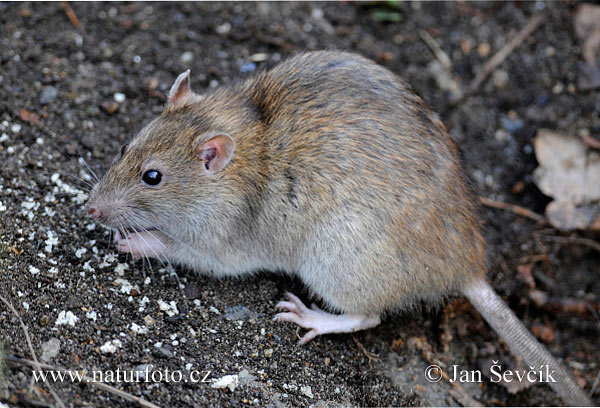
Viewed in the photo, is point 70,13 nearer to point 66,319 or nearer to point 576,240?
point 66,319

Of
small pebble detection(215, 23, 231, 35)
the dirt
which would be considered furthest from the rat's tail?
small pebble detection(215, 23, 231, 35)

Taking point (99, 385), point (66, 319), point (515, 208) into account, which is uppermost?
point (66, 319)

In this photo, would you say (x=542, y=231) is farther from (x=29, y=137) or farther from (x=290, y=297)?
(x=29, y=137)

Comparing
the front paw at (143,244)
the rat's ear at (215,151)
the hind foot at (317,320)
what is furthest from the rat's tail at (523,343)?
the front paw at (143,244)

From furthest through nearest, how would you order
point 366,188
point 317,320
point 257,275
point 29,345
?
point 257,275
point 317,320
point 366,188
point 29,345

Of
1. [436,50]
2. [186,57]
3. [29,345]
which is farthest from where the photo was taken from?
[436,50]

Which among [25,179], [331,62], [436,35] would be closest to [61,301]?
[25,179]

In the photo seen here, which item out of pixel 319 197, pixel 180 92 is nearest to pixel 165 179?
pixel 180 92

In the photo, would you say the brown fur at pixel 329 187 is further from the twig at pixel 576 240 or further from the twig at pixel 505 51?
the twig at pixel 505 51
